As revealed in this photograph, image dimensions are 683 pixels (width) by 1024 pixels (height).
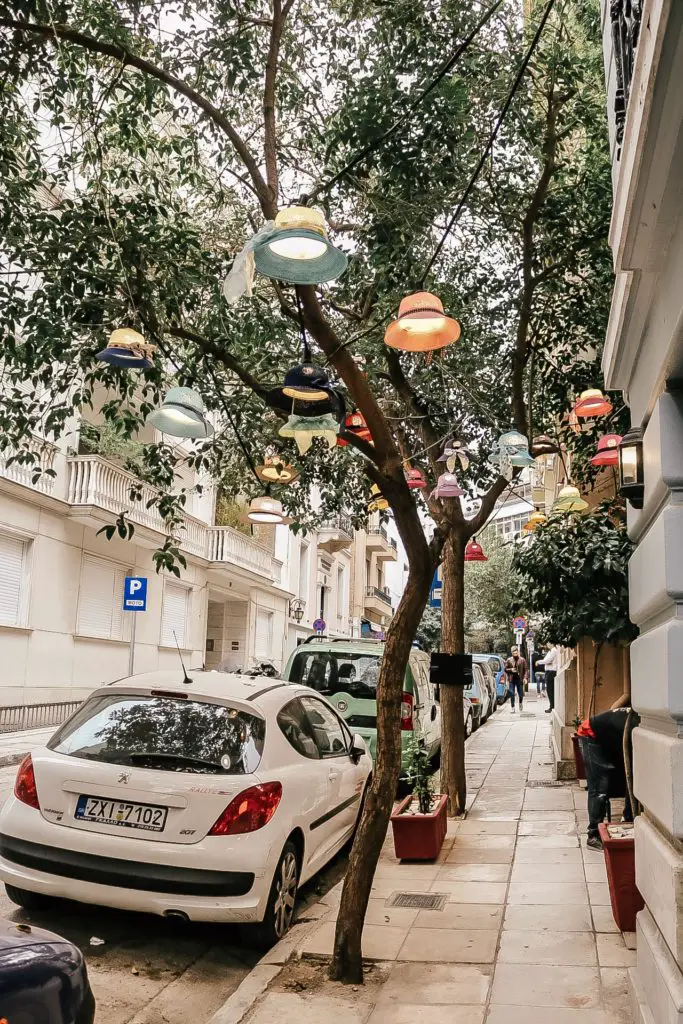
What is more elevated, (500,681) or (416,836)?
(500,681)

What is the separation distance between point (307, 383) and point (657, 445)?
2.65 meters

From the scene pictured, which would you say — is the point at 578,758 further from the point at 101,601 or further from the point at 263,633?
the point at 263,633

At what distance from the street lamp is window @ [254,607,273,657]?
30.9m

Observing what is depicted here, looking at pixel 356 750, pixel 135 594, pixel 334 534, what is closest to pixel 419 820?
pixel 356 750

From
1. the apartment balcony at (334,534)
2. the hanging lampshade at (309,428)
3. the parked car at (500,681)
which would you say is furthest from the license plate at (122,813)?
the apartment balcony at (334,534)

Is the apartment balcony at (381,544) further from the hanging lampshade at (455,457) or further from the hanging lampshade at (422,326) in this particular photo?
the hanging lampshade at (422,326)

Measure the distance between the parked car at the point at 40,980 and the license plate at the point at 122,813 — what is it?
245 cm

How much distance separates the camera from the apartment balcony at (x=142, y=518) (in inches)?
824

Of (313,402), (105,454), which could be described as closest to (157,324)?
(313,402)

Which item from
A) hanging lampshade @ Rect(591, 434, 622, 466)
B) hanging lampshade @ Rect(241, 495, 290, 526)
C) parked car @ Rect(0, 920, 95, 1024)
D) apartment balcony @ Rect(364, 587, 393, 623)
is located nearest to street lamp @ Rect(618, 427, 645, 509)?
parked car @ Rect(0, 920, 95, 1024)

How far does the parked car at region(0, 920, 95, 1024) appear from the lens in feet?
8.32

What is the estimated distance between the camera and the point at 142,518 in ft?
80.1

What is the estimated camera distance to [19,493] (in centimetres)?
1898

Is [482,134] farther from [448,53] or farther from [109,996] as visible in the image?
[109,996]
